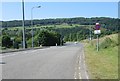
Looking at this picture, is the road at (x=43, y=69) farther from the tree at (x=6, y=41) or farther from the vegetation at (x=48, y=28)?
the tree at (x=6, y=41)

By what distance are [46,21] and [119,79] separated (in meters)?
111

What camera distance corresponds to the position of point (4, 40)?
88.4 m

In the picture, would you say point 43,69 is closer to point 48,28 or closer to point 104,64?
point 104,64

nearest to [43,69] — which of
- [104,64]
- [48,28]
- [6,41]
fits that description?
[104,64]

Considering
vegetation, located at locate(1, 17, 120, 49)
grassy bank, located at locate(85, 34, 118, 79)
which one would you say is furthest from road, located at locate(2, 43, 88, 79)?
vegetation, located at locate(1, 17, 120, 49)

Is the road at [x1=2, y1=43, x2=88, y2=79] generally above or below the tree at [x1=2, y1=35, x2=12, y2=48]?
above

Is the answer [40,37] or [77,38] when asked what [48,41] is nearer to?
[40,37]

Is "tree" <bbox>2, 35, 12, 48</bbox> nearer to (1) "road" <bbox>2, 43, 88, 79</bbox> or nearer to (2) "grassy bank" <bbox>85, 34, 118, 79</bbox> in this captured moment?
(2) "grassy bank" <bbox>85, 34, 118, 79</bbox>

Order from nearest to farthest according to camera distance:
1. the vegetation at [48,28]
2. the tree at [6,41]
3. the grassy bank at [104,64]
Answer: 1. the grassy bank at [104,64]
2. the vegetation at [48,28]
3. the tree at [6,41]

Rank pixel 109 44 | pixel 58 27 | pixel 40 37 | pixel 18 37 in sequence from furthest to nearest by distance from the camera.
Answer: pixel 58 27, pixel 40 37, pixel 18 37, pixel 109 44

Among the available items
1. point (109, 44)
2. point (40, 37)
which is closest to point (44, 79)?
point (109, 44)

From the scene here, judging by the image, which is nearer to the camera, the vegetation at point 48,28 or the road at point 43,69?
the road at point 43,69

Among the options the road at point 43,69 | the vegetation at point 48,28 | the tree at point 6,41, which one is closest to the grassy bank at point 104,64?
the road at point 43,69

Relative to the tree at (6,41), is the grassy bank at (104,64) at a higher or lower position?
higher
